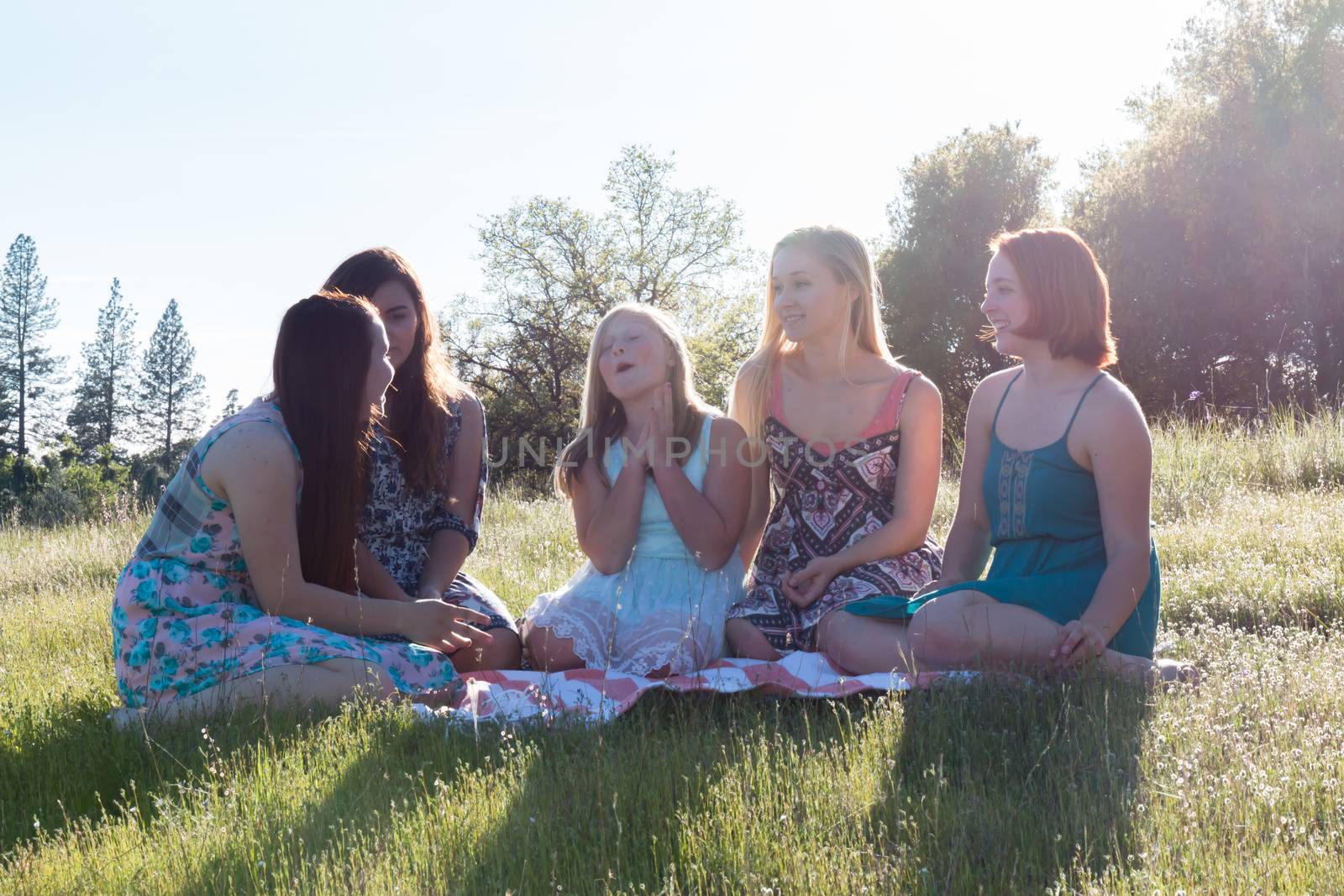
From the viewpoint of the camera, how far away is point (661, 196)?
37438 mm

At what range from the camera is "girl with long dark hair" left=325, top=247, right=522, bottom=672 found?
16.9 feet

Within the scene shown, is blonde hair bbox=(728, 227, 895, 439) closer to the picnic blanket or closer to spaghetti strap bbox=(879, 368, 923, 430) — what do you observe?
spaghetti strap bbox=(879, 368, 923, 430)

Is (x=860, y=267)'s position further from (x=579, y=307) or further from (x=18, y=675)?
(x=579, y=307)

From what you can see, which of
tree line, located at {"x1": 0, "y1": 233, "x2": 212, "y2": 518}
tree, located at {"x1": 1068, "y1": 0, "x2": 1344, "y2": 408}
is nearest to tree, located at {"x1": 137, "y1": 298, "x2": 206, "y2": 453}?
tree line, located at {"x1": 0, "y1": 233, "x2": 212, "y2": 518}

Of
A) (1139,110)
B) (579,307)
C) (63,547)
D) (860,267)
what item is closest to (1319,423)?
(860,267)

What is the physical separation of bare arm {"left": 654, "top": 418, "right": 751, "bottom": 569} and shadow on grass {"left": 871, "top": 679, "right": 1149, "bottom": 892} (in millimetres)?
1445

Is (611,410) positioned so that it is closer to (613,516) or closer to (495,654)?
(613,516)

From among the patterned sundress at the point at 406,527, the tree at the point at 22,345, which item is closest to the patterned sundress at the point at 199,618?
the patterned sundress at the point at 406,527

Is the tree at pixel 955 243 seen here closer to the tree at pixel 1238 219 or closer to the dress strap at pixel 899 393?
the tree at pixel 1238 219

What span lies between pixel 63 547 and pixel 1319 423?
1248cm

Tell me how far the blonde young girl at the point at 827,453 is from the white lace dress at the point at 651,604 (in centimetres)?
19

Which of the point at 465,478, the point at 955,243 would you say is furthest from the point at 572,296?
the point at 465,478

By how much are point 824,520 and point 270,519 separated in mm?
→ 2520

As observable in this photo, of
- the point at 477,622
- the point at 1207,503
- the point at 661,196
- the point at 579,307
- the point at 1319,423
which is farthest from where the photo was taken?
the point at 661,196
